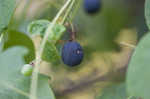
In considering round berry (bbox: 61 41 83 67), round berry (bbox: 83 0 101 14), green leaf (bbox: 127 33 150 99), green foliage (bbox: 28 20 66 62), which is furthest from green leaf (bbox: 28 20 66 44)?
round berry (bbox: 83 0 101 14)

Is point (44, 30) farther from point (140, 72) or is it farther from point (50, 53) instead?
point (140, 72)

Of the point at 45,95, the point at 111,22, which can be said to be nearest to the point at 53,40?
the point at 45,95

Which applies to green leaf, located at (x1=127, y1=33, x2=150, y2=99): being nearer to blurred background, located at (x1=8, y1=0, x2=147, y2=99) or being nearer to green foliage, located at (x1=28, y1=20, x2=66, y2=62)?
green foliage, located at (x1=28, y1=20, x2=66, y2=62)

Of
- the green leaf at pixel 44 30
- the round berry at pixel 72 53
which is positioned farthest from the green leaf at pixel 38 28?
the round berry at pixel 72 53

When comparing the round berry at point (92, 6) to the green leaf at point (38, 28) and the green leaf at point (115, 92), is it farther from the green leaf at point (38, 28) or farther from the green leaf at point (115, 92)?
the green leaf at point (38, 28)

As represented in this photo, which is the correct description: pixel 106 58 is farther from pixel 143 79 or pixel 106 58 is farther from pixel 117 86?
pixel 143 79
